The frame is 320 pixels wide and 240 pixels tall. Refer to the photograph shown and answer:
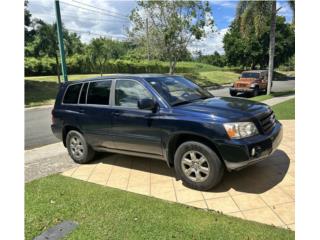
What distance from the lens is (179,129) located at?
4238 millimetres

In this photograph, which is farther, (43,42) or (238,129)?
(43,42)

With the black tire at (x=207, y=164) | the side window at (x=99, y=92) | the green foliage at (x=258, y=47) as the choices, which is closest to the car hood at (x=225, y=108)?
the black tire at (x=207, y=164)

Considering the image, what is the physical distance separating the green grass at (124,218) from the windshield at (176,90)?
1599 millimetres

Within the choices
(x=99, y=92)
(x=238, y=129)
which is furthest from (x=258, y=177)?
(x=99, y=92)

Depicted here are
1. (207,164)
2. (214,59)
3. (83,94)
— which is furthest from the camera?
(214,59)

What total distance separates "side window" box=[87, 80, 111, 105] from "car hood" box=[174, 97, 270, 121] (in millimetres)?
1506

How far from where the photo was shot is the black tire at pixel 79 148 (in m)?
5.74

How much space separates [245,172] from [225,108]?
1.30 metres

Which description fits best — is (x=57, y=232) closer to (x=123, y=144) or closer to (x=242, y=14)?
(x=123, y=144)

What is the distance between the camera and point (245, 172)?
4883 mm

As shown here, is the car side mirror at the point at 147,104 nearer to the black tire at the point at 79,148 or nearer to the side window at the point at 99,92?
the side window at the point at 99,92

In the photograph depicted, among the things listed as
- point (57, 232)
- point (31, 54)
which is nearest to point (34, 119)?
point (57, 232)

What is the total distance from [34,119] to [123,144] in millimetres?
8955

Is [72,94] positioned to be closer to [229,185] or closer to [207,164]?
[207,164]
